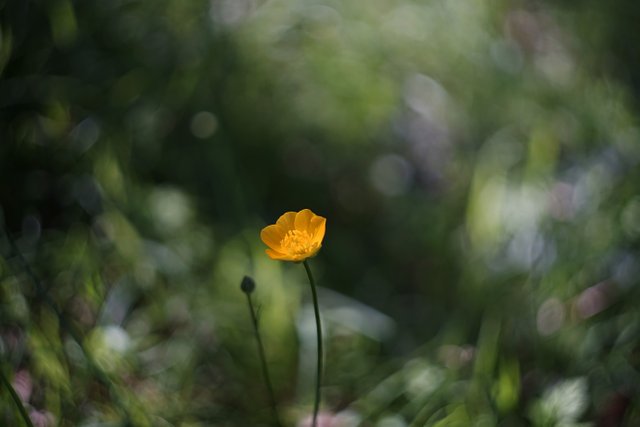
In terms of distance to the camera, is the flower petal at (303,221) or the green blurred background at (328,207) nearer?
the flower petal at (303,221)

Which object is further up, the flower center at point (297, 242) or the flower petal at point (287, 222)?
the flower petal at point (287, 222)

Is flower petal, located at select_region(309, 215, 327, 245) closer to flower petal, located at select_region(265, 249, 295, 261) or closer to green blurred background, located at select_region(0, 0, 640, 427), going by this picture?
flower petal, located at select_region(265, 249, 295, 261)

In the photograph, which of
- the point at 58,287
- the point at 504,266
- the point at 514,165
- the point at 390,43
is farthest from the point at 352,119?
the point at 58,287

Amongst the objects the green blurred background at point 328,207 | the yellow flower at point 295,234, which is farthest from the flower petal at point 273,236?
the green blurred background at point 328,207

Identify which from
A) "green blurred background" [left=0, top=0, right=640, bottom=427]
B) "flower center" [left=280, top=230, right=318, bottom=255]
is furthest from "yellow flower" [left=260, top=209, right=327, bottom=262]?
"green blurred background" [left=0, top=0, right=640, bottom=427]

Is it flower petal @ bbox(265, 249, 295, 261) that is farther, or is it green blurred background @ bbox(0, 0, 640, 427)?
green blurred background @ bbox(0, 0, 640, 427)

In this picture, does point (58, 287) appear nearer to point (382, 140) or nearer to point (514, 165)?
point (382, 140)

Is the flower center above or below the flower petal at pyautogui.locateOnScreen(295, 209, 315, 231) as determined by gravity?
below

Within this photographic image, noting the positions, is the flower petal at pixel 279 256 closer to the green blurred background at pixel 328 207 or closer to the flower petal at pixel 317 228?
the flower petal at pixel 317 228
